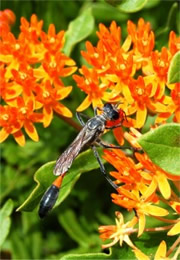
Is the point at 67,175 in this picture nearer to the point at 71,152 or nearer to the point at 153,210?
the point at 71,152

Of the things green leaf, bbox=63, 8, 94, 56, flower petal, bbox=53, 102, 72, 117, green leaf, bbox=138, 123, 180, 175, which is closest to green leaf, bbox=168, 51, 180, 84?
green leaf, bbox=138, 123, 180, 175

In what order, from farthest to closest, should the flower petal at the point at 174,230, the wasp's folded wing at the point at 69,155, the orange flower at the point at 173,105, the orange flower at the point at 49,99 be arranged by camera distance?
the orange flower at the point at 49,99, the orange flower at the point at 173,105, the wasp's folded wing at the point at 69,155, the flower petal at the point at 174,230

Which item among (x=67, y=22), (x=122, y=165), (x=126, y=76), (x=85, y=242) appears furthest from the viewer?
(x=67, y=22)

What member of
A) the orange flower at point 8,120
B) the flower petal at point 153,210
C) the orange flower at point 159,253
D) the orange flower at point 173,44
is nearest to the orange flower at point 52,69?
Answer: the orange flower at point 8,120

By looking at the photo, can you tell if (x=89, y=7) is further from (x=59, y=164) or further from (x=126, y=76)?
(x=59, y=164)

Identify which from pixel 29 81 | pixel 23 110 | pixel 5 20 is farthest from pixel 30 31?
pixel 23 110

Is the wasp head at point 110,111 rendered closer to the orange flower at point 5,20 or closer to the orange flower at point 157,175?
the orange flower at point 157,175

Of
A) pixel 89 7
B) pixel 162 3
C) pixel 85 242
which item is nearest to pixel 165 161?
pixel 85 242
